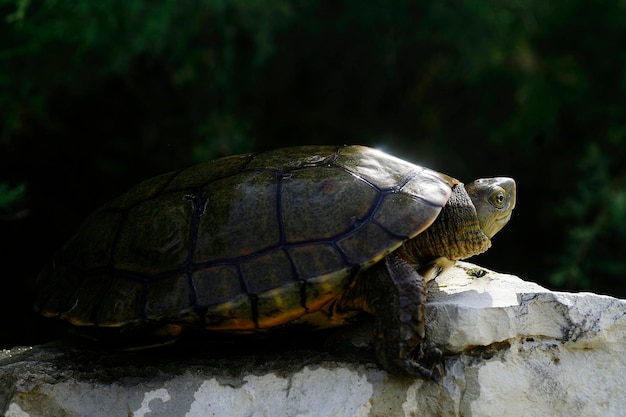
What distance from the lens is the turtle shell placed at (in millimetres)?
2006

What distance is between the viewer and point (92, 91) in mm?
4297

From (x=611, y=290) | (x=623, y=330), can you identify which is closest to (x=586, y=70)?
(x=611, y=290)

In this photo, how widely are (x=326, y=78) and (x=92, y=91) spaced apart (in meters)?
1.62

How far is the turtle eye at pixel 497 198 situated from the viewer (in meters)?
2.38

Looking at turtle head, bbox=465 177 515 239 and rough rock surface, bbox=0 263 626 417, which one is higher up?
turtle head, bbox=465 177 515 239

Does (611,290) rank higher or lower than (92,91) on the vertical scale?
lower

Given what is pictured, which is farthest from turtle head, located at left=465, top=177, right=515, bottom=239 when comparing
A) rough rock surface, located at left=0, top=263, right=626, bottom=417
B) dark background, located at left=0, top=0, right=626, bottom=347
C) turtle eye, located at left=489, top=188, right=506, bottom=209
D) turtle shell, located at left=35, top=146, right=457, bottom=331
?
dark background, located at left=0, top=0, right=626, bottom=347

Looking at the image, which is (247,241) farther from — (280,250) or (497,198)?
(497,198)

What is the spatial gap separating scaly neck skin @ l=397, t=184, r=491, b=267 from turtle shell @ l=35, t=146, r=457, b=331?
83mm

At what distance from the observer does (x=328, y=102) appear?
16.0ft

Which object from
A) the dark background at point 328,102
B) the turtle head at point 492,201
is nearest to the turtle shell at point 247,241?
the turtle head at point 492,201

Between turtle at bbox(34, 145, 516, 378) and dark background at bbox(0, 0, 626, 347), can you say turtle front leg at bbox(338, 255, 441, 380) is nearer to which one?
turtle at bbox(34, 145, 516, 378)

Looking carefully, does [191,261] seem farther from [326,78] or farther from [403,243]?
[326,78]

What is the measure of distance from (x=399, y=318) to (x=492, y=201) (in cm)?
67
